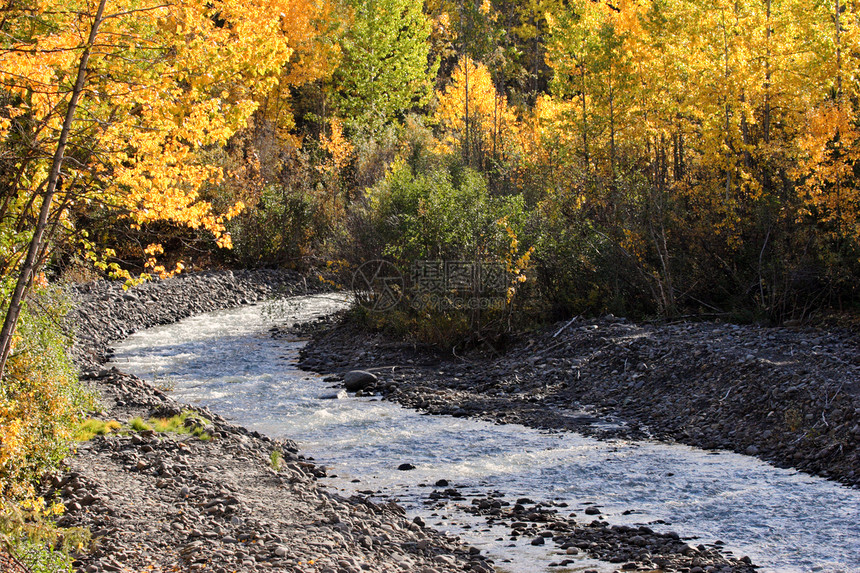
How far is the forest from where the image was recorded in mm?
5277

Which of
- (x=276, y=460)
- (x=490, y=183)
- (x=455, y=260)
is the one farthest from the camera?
(x=490, y=183)

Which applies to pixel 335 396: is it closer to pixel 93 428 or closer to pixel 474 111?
pixel 93 428

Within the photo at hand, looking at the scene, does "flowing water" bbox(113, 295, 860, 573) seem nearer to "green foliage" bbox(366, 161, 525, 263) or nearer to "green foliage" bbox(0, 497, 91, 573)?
"green foliage" bbox(0, 497, 91, 573)

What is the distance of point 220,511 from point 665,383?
6303 millimetres

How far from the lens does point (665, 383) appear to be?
1000 centimetres

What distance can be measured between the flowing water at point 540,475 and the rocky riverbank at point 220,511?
0.43 meters

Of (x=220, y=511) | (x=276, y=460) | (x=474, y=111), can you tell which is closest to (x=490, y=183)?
(x=474, y=111)

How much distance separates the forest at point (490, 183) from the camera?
528cm

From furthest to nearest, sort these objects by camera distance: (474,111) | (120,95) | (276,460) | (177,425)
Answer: (474,111) → (177,425) → (276,460) → (120,95)

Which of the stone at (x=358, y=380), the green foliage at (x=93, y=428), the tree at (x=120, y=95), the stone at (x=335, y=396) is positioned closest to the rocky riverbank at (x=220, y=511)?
the green foliage at (x=93, y=428)
